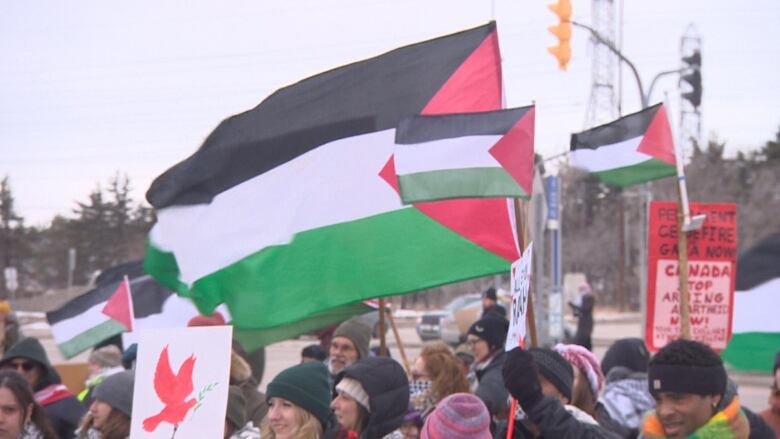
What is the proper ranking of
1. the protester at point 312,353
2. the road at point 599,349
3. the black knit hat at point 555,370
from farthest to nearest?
the road at point 599,349 < the protester at point 312,353 < the black knit hat at point 555,370

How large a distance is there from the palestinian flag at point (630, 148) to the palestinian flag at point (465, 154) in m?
1.49

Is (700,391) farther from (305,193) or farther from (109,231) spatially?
(109,231)

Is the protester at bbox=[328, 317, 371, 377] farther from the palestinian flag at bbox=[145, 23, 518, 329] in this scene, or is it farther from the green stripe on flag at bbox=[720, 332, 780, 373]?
the green stripe on flag at bbox=[720, 332, 780, 373]

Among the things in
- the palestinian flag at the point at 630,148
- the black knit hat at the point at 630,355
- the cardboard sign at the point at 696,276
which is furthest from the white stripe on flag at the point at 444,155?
the black knit hat at the point at 630,355

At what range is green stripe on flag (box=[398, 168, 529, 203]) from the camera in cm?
602

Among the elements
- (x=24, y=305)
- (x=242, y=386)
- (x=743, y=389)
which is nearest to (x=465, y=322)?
(x=743, y=389)

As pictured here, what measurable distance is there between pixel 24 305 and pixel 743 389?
49.7 meters

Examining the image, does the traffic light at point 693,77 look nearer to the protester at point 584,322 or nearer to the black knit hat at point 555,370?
the protester at point 584,322

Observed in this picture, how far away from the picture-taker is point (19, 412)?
21.2ft

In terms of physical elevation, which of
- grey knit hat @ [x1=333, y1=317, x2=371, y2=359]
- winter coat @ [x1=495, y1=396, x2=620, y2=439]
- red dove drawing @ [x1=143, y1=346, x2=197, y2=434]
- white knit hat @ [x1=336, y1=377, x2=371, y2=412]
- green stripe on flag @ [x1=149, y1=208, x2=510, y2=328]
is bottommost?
grey knit hat @ [x1=333, y1=317, x2=371, y2=359]

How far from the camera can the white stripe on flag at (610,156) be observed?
24.5ft

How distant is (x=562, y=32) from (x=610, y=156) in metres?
6.84

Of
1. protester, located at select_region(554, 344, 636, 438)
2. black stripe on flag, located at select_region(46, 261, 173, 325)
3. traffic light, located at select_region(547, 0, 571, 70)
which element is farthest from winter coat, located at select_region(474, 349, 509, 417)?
traffic light, located at select_region(547, 0, 571, 70)

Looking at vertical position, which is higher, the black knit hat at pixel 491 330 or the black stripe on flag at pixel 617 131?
the black stripe on flag at pixel 617 131
